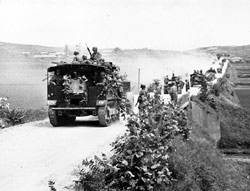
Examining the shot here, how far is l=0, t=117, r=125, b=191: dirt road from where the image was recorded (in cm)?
1195

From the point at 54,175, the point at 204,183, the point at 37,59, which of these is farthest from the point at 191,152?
the point at 37,59

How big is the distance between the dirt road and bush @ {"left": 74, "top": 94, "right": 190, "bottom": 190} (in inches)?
23.9

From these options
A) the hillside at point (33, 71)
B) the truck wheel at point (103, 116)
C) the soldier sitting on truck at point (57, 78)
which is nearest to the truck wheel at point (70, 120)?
the soldier sitting on truck at point (57, 78)

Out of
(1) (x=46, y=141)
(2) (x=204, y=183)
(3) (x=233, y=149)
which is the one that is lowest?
(3) (x=233, y=149)

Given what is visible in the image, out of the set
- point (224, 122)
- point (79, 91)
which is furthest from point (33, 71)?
point (79, 91)

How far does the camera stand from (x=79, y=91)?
20875 mm

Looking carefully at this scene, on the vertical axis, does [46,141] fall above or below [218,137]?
above

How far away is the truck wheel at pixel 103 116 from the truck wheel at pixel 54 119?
1614 mm

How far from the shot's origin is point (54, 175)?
12242 millimetres

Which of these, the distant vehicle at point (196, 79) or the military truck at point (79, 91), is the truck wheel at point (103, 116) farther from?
the distant vehicle at point (196, 79)

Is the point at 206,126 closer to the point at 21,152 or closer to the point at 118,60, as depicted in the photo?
the point at 21,152

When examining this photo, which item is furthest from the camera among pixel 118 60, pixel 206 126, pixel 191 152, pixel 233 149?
pixel 118 60

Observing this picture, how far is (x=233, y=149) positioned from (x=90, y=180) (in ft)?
94.7

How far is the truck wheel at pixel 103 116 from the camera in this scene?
20578 mm
